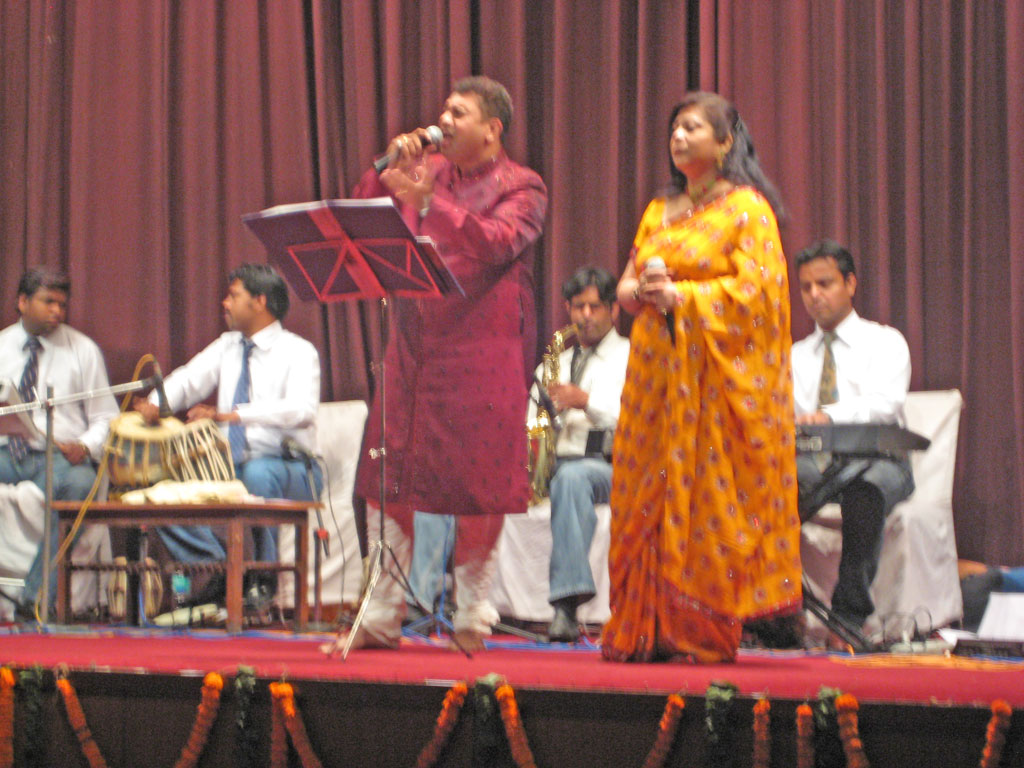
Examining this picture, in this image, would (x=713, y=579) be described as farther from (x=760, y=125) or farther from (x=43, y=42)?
(x=43, y=42)

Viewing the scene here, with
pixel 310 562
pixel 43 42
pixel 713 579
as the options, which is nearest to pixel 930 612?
pixel 713 579

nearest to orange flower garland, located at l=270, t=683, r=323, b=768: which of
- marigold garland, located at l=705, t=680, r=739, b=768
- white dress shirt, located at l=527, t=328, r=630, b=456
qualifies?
marigold garland, located at l=705, t=680, r=739, b=768

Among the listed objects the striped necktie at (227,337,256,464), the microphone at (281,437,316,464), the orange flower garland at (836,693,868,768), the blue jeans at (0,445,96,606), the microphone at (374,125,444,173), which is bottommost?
the orange flower garland at (836,693,868,768)

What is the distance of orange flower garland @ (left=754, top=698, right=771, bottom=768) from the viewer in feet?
7.01

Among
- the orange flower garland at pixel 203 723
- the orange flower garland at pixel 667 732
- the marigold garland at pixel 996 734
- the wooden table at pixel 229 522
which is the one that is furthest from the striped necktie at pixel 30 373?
the marigold garland at pixel 996 734

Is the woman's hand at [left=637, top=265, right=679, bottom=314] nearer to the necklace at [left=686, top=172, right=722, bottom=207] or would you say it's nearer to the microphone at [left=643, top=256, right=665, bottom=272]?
the microphone at [left=643, top=256, right=665, bottom=272]

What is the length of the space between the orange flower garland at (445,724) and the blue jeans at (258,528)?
2.57 meters

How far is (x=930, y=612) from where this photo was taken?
4.24 m

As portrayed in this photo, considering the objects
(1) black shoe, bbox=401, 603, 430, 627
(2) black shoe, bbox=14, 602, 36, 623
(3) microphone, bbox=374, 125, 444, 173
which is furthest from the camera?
(2) black shoe, bbox=14, 602, 36, 623

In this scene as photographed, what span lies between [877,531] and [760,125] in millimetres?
1953

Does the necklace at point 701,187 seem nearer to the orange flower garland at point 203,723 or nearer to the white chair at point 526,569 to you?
the orange flower garland at point 203,723

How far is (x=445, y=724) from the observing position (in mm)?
2268

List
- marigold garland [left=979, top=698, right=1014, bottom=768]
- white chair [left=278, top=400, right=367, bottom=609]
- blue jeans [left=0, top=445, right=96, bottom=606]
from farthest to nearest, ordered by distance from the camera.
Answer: white chair [left=278, top=400, right=367, bottom=609] → blue jeans [left=0, top=445, right=96, bottom=606] → marigold garland [left=979, top=698, right=1014, bottom=768]

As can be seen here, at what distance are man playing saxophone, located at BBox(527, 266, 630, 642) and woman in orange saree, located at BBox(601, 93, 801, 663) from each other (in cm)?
110
